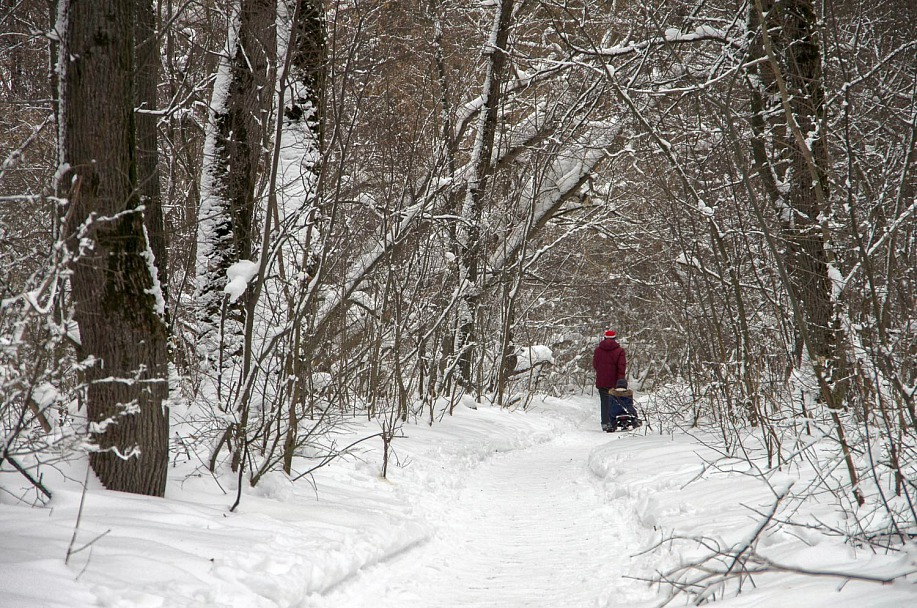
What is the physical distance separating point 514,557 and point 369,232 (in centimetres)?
453

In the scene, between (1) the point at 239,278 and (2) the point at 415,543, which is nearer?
(1) the point at 239,278

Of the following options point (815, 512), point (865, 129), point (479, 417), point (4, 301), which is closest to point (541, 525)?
point (815, 512)

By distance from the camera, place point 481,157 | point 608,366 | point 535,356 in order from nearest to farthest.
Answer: point 481,157
point 608,366
point 535,356

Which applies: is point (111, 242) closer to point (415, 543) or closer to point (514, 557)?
point (415, 543)

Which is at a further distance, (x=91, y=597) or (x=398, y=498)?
(x=398, y=498)

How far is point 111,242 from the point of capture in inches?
143

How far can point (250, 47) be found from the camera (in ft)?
19.5

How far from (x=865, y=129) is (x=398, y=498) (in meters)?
5.32

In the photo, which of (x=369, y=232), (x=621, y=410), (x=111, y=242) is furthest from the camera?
(x=621, y=410)

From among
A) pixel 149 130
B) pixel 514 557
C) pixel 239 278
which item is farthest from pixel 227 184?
pixel 514 557

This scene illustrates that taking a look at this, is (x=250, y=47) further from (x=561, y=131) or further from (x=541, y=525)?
(x=561, y=131)

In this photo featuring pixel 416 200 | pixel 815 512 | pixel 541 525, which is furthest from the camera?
pixel 416 200

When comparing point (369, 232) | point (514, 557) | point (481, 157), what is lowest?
point (514, 557)

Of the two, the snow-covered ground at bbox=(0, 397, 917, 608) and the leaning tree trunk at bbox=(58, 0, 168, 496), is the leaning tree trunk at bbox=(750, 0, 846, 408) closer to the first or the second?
the snow-covered ground at bbox=(0, 397, 917, 608)
